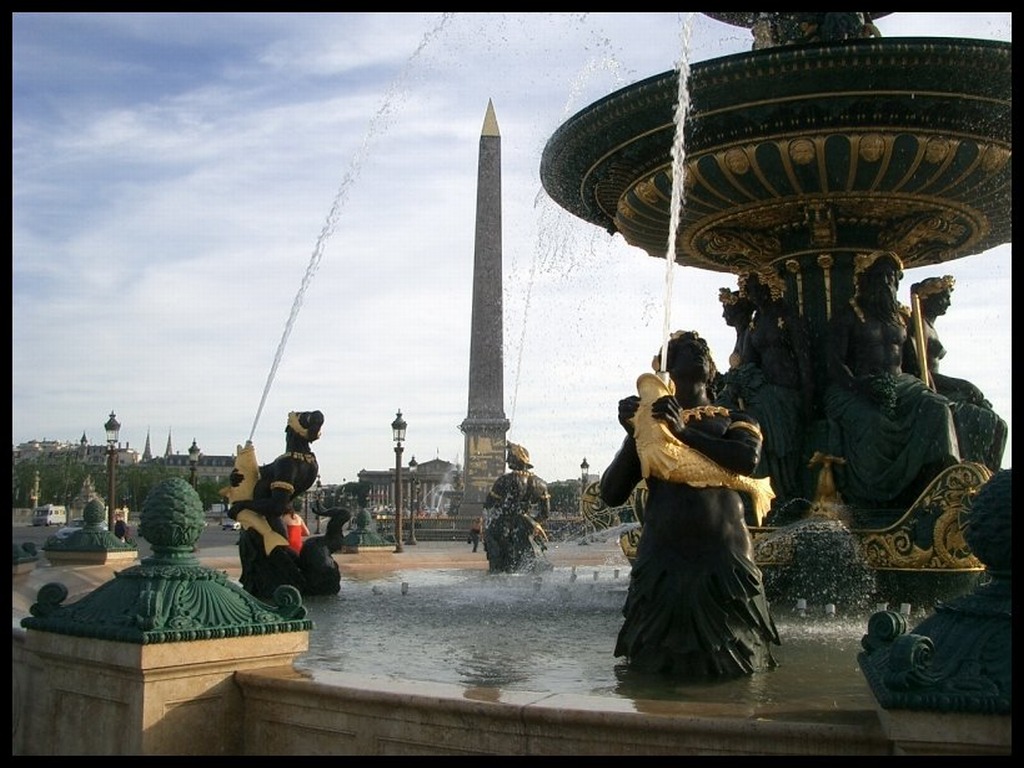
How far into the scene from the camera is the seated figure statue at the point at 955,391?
31.7 ft

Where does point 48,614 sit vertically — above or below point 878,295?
below

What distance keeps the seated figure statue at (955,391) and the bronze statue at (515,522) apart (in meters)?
5.39

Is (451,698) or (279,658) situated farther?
(279,658)

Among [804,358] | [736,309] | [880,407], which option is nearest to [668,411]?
[880,407]

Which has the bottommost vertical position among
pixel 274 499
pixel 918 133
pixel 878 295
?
pixel 274 499

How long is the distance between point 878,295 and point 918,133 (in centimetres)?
144

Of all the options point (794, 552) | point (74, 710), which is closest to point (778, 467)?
point (794, 552)

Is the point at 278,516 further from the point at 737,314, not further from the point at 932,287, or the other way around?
the point at 932,287

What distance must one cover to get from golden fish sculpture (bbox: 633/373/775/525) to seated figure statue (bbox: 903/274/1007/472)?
5019 mm

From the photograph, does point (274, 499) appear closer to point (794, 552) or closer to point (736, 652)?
point (794, 552)

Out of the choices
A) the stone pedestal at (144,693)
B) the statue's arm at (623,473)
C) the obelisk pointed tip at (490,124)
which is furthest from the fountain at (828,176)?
the obelisk pointed tip at (490,124)

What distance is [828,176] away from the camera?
369 inches

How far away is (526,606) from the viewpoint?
948cm

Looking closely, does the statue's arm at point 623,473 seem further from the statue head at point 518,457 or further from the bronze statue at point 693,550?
the statue head at point 518,457
